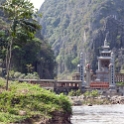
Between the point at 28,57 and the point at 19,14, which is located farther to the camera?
the point at 28,57

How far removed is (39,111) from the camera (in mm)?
25375

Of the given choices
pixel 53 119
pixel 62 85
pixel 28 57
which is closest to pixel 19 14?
pixel 53 119

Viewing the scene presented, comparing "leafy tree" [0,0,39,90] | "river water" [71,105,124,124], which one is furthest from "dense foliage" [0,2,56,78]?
"leafy tree" [0,0,39,90]

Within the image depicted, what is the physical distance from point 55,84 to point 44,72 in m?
23.1

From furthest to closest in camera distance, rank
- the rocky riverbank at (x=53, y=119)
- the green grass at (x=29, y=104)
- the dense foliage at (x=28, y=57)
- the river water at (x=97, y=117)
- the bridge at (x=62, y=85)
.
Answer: the bridge at (x=62, y=85) < the dense foliage at (x=28, y=57) < the river water at (x=97, y=117) < the green grass at (x=29, y=104) < the rocky riverbank at (x=53, y=119)

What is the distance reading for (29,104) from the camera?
25703 millimetres

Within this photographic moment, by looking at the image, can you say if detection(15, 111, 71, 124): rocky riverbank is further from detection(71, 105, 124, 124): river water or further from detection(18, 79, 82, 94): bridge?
detection(18, 79, 82, 94): bridge

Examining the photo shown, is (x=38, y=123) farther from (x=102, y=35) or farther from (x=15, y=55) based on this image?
(x=102, y=35)

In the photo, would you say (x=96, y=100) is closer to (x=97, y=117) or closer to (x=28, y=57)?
(x=28, y=57)

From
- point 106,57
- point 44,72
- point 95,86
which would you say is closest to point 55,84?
point 95,86

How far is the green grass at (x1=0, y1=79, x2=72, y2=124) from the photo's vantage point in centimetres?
2414

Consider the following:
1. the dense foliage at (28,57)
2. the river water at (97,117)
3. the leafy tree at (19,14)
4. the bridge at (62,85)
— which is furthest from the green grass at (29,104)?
the bridge at (62,85)

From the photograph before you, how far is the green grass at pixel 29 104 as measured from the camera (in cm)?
2414

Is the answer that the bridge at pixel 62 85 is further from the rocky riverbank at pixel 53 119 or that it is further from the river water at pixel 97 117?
the rocky riverbank at pixel 53 119
